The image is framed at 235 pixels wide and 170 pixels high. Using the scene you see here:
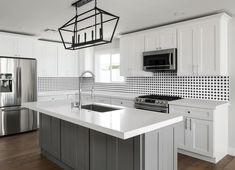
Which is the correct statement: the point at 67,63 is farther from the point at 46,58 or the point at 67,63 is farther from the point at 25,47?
the point at 25,47

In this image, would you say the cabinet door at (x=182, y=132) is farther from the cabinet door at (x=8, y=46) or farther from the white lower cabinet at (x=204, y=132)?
the cabinet door at (x=8, y=46)

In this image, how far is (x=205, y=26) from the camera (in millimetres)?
3309

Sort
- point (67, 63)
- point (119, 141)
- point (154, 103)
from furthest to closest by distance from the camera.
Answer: point (67, 63), point (154, 103), point (119, 141)

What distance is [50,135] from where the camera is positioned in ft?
10.4

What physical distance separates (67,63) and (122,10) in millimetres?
3218

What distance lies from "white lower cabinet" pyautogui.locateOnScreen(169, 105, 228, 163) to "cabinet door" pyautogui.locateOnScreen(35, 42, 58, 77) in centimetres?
354

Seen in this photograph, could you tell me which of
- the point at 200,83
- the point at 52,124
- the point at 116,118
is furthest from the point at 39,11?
the point at 200,83

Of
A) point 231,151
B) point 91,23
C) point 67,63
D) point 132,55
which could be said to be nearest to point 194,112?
point 231,151

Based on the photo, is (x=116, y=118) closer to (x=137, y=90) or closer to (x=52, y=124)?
(x=52, y=124)

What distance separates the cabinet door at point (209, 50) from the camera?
3195mm

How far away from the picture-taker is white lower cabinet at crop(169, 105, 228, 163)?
9.87ft

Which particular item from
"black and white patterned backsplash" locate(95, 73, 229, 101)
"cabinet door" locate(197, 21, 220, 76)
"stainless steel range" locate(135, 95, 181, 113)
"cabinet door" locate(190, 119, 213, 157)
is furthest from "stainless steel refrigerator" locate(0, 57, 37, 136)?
"cabinet door" locate(197, 21, 220, 76)

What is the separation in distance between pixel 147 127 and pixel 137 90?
10.4 feet

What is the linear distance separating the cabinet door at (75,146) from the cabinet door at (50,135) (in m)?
0.16
